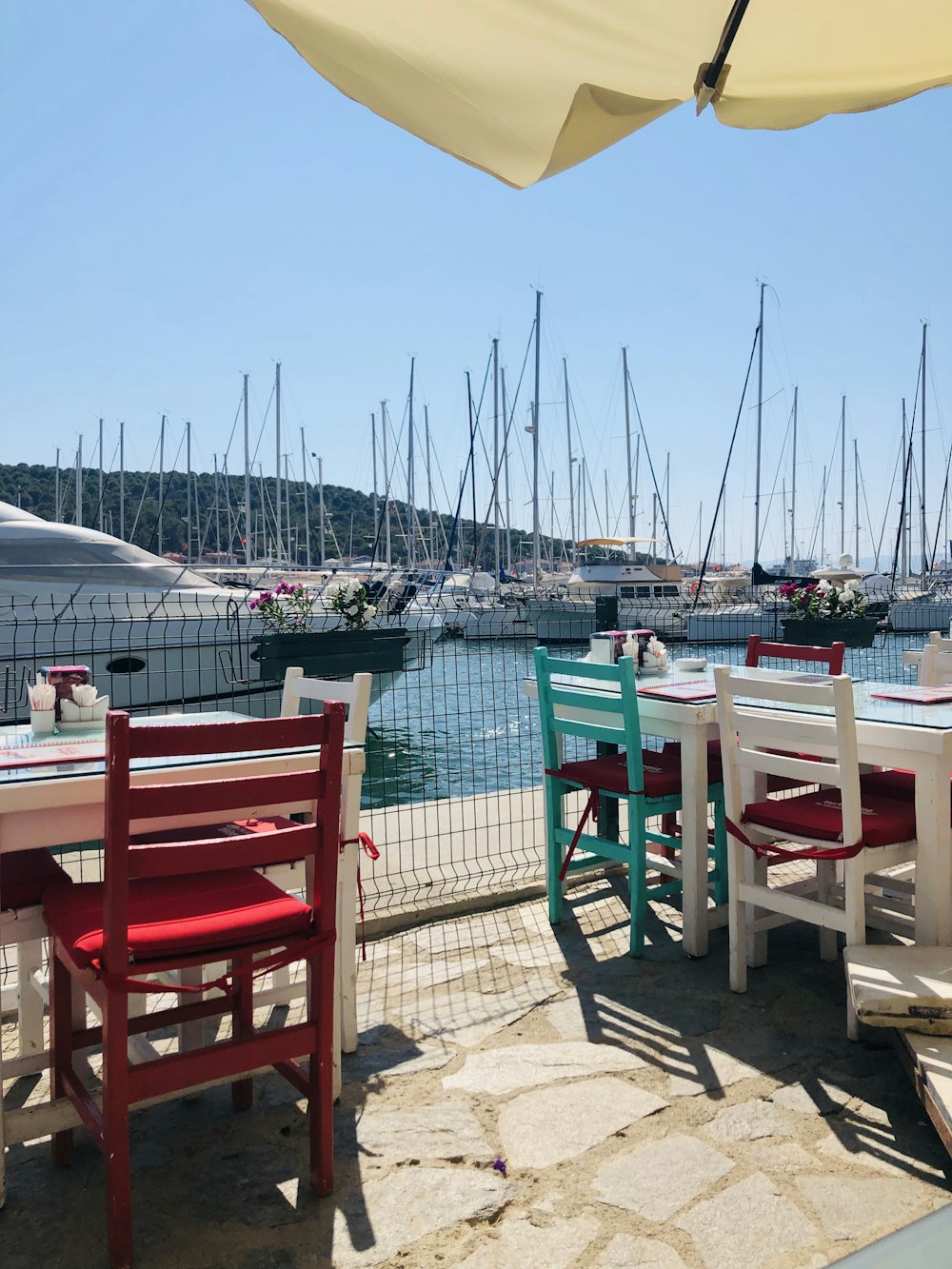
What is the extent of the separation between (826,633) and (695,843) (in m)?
4.73

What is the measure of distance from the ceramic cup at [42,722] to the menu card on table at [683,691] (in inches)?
86.8

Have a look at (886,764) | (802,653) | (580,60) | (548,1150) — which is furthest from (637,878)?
(580,60)

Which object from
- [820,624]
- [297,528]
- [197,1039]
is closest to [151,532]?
[297,528]

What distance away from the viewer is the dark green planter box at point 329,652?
6996 mm

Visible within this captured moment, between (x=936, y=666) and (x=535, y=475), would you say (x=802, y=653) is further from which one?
(x=535, y=475)

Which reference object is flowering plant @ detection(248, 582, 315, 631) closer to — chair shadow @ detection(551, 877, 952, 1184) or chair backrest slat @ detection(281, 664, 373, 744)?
chair backrest slat @ detection(281, 664, 373, 744)

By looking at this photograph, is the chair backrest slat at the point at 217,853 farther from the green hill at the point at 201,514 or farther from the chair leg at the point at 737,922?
the green hill at the point at 201,514

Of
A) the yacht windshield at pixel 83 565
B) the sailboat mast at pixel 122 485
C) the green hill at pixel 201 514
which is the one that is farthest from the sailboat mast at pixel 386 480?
the yacht windshield at pixel 83 565

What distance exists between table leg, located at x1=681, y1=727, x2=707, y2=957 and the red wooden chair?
1755 millimetres

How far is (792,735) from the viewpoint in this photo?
305cm

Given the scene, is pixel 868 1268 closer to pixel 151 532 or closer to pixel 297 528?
pixel 151 532

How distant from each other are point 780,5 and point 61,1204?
10.1ft

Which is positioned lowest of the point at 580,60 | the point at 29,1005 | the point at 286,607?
the point at 29,1005

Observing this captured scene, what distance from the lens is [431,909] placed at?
405 centimetres
